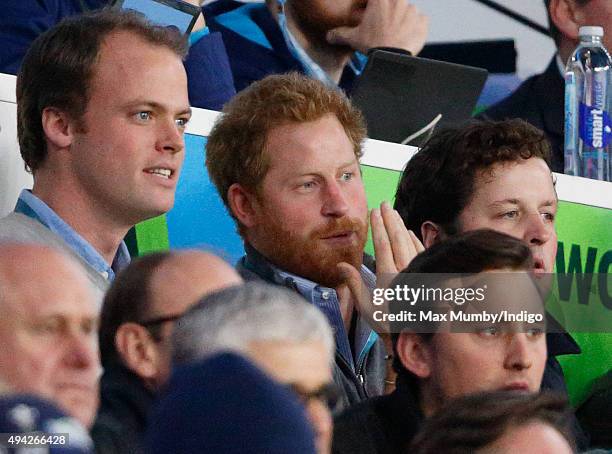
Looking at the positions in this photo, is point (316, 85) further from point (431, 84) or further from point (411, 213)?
point (431, 84)

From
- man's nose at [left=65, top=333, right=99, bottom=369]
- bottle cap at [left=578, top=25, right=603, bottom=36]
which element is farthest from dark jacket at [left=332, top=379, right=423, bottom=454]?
bottle cap at [left=578, top=25, right=603, bottom=36]

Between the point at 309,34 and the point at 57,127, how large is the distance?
1.39 meters

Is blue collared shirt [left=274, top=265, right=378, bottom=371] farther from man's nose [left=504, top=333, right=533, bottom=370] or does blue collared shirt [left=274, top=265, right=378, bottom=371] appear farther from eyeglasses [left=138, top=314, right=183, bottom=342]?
eyeglasses [left=138, top=314, right=183, bottom=342]

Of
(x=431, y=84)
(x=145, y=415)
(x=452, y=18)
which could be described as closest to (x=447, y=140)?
(x=431, y=84)

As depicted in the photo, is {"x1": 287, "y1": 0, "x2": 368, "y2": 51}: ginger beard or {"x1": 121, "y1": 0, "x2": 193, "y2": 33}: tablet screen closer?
{"x1": 121, "y1": 0, "x2": 193, "y2": 33}: tablet screen

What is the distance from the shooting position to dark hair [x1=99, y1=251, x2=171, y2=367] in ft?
6.62

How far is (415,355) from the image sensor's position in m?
2.44

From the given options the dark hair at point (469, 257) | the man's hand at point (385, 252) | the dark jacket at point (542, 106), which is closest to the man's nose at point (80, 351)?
the dark hair at point (469, 257)

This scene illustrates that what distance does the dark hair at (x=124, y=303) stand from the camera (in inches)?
79.4

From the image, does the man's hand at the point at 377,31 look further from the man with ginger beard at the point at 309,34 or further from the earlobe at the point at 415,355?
the earlobe at the point at 415,355

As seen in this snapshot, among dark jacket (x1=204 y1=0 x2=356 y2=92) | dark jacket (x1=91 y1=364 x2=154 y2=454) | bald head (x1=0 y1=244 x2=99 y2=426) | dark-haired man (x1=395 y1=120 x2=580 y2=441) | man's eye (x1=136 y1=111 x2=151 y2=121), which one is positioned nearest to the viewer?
bald head (x1=0 y1=244 x2=99 y2=426)

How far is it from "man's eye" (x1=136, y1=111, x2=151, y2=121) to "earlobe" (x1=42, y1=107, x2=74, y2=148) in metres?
0.13

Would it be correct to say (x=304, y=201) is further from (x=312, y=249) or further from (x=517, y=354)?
(x=517, y=354)

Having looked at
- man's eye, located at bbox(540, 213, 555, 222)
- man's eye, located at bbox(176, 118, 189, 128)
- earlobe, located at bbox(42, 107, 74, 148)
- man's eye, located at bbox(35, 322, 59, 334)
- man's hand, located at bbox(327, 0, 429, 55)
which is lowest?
man's eye, located at bbox(35, 322, 59, 334)
